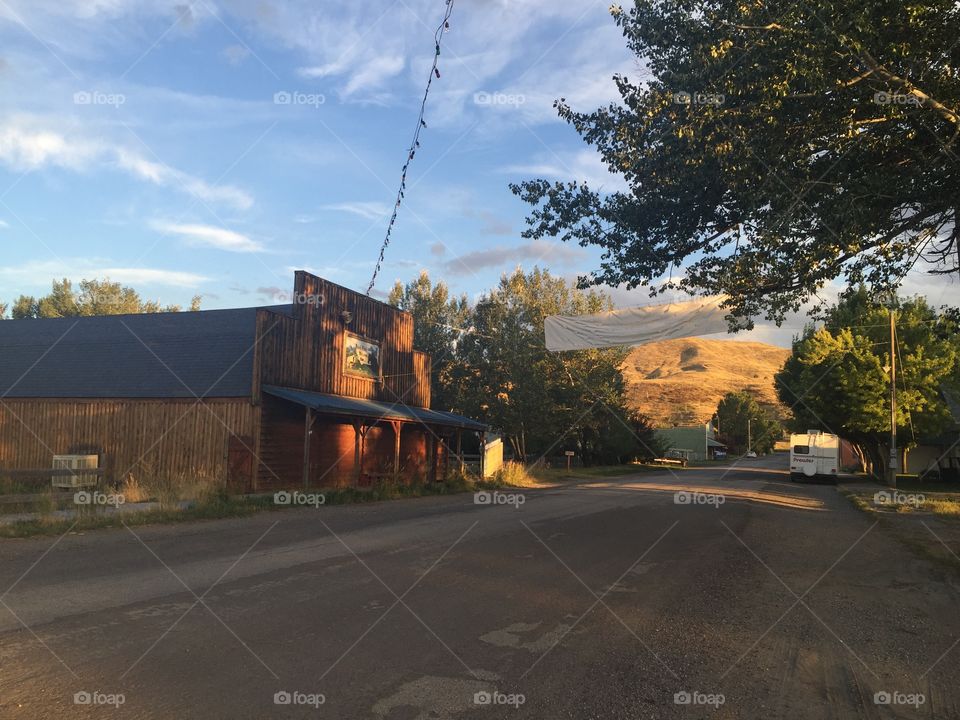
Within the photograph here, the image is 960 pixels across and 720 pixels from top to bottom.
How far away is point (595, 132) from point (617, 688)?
9559 millimetres

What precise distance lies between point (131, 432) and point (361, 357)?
909 cm

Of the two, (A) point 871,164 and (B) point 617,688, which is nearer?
(B) point 617,688

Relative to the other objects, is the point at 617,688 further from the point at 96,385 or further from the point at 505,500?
the point at 96,385

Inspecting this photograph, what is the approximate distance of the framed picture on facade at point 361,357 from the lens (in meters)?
28.2

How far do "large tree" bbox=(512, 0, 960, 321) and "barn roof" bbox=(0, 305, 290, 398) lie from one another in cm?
1490

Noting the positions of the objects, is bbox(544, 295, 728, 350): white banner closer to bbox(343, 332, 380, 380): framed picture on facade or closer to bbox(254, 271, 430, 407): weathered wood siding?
bbox(254, 271, 430, 407): weathered wood siding

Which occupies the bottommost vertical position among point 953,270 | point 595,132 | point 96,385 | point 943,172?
point 96,385

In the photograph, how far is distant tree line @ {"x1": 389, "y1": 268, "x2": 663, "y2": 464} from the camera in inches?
1758

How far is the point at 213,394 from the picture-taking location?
900 inches

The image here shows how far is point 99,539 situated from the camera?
11.6 meters

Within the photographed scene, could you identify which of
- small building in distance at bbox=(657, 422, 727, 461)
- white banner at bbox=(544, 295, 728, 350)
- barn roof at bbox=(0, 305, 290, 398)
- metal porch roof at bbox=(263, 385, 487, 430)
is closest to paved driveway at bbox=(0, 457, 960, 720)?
white banner at bbox=(544, 295, 728, 350)

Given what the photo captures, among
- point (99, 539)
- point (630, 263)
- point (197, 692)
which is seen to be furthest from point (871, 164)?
point (99, 539)

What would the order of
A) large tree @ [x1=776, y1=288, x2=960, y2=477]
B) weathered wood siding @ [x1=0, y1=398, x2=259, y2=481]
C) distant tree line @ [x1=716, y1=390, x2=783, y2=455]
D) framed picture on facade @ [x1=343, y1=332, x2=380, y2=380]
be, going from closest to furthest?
weathered wood siding @ [x1=0, y1=398, x2=259, y2=481], framed picture on facade @ [x1=343, y1=332, x2=380, y2=380], large tree @ [x1=776, y1=288, x2=960, y2=477], distant tree line @ [x1=716, y1=390, x2=783, y2=455]

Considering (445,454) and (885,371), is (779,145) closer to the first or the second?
(445,454)
